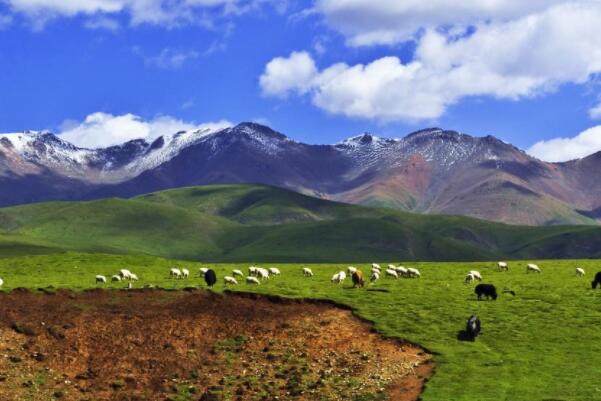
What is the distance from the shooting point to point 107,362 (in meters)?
50.5

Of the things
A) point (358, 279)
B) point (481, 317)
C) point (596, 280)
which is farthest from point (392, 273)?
point (481, 317)

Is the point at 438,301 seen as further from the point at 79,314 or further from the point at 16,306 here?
the point at 16,306

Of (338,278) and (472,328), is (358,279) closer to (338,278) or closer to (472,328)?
(338,278)

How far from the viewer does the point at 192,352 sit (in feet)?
172

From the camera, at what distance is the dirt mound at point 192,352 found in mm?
46406

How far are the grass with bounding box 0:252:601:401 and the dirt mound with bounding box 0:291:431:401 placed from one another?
2649 mm

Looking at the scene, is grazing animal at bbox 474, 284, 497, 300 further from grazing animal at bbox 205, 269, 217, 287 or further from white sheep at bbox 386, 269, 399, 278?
grazing animal at bbox 205, 269, 217, 287

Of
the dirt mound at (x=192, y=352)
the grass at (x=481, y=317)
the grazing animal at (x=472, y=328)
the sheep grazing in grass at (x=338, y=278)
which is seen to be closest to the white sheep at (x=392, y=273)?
the grass at (x=481, y=317)

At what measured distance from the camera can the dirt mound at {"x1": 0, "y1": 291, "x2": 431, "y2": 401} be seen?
152 feet

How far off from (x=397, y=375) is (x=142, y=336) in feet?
63.2

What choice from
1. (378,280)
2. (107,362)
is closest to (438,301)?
(378,280)

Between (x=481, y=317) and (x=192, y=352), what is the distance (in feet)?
78.0

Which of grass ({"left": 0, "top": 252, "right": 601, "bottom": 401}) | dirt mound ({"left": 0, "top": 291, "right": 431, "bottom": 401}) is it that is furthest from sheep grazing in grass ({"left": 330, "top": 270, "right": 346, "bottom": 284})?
dirt mound ({"left": 0, "top": 291, "right": 431, "bottom": 401})

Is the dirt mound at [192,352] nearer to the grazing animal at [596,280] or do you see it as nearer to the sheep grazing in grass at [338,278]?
the sheep grazing in grass at [338,278]
